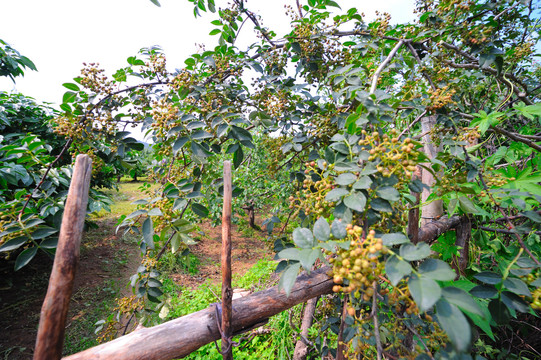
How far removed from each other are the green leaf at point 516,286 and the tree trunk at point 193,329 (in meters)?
0.61

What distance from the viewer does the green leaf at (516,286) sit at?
0.59 meters

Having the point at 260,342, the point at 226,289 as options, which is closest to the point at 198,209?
the point at 226,289

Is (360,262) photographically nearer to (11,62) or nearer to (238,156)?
(238,156)

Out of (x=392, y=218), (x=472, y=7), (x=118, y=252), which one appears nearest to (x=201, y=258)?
(x=118, y=252)

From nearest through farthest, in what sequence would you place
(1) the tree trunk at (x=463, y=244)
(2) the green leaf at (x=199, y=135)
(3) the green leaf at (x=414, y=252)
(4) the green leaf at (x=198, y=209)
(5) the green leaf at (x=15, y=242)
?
(3) the green leaf at (x=414, y=252)
(5) the green leaf at (x=15, y=242)
(2) the green leaf at (x=199, y=135)
(4) the green leaf at (x=198, y=209)
(1) the tree trunk at (x=463, y=244)

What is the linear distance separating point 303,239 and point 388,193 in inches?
11.1

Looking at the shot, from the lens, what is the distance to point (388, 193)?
26.1 inches

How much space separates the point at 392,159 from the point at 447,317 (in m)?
0.39

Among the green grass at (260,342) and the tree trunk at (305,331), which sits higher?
the tree trunk at (305,331)

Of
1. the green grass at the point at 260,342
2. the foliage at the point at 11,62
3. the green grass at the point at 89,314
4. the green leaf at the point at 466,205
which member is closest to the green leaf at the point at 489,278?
the green leaf at the point at 466,205

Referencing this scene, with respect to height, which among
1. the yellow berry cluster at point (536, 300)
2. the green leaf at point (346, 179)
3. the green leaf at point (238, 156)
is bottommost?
the yellow berry cluster at point (536, 300)

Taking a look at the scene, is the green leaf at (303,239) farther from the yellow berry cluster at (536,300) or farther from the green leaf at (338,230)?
the yellow berry cluster at (536,300)

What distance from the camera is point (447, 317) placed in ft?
1.51

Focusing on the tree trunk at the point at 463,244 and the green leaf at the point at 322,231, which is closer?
the green leaf at the point at 322,231
